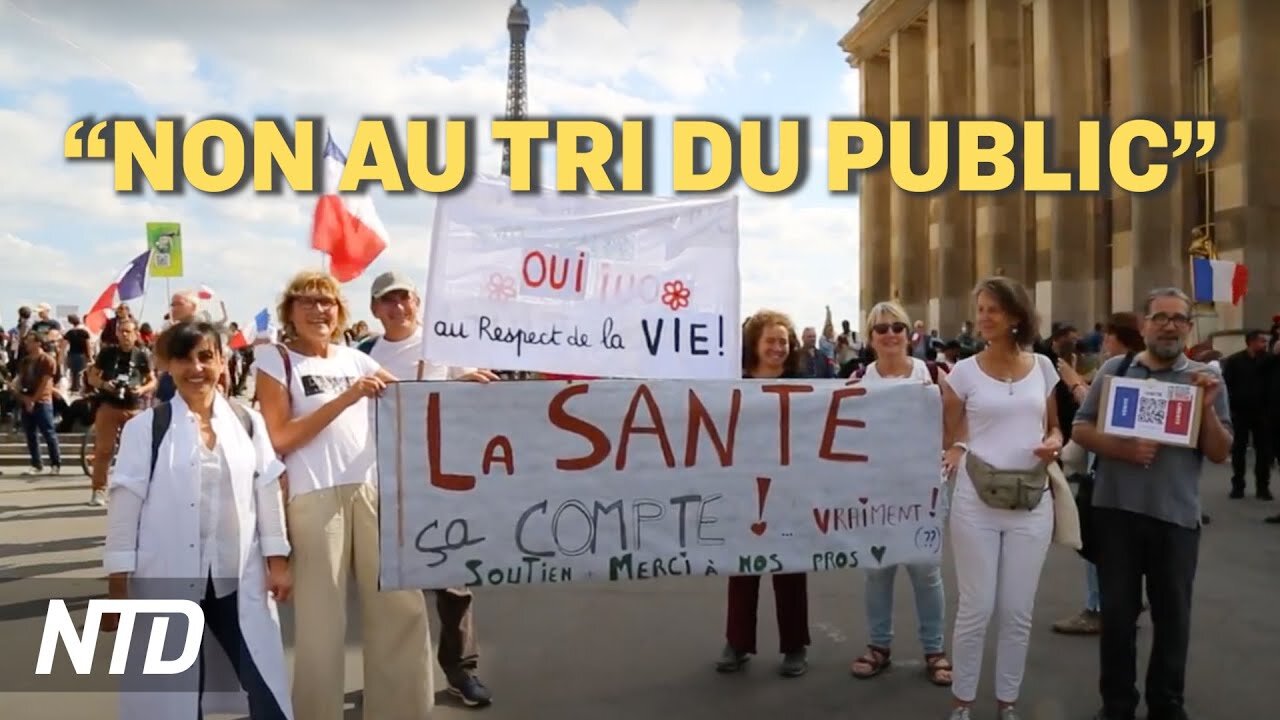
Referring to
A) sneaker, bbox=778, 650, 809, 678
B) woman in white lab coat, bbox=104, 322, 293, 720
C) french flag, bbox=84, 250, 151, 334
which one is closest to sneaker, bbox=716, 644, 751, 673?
sneaker, bbox=778, 650, 809, 678

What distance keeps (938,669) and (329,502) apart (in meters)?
3.09

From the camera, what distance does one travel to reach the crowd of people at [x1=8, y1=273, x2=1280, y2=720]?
3.55m

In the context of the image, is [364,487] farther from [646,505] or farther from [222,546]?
[646,505]

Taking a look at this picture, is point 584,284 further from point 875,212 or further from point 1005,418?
point 875,212

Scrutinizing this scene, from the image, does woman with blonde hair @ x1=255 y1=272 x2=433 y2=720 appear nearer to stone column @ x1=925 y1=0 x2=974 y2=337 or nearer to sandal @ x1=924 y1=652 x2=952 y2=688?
sandal @ x1=924 y1=652 x2=952 y2=688

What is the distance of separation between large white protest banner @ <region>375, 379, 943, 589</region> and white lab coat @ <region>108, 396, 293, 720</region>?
1.92 feet

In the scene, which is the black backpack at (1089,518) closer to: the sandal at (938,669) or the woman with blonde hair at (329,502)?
the sandal at (938,669)

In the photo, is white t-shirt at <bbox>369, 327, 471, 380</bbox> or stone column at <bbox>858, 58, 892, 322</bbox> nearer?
white t-shirt at <bbox>369, 327, 471, 380</bbox>

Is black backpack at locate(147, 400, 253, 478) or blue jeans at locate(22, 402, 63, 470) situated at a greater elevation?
black backpack at locate(147, 400, 253, 478)

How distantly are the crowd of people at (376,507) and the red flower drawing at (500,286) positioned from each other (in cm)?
39

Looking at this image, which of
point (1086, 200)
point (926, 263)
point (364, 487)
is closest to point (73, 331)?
point (364, 487)

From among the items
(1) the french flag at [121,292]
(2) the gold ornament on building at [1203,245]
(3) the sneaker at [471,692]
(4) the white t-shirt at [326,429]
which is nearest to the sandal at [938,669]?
(3) the sneaker at [471,692]

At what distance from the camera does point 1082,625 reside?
19.4 ft

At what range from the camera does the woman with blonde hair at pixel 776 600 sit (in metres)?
5.18
